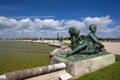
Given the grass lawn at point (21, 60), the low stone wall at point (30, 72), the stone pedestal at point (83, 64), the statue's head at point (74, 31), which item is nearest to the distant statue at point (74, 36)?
the statue's head at point (74, 31)

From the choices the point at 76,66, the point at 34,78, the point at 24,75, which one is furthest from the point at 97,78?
the point at 24,75

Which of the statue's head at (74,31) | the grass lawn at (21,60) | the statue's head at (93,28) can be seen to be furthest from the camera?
the grass lawn at (21,60)

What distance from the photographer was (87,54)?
7070 millimetres

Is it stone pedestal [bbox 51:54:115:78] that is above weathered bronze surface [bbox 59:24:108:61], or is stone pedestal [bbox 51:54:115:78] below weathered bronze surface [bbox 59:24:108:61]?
below

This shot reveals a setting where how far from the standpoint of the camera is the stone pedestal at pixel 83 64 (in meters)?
6.13

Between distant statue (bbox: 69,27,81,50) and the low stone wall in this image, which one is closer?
the low stone wall

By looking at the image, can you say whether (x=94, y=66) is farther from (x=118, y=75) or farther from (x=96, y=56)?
(x=118, y=75)

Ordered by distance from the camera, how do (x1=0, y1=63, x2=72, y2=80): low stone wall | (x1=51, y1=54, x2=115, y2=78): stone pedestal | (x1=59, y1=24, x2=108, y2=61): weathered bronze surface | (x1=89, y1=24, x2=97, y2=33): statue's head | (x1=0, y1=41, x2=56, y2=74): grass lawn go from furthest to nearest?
1. (x1=0, y1=41, x2=56, y2=74): grass lawn
2. (x1=89, y1=24, x2=97, y2=33): statue's head
3. (x1=59, y1=24, x2=108, y2=61): weathered bronze surface
4. (x1=51, y1=54, x2=115, y2=78): stone pedestal
5. (x1=0, y1=63, x2=72, y2=80): low stone wall

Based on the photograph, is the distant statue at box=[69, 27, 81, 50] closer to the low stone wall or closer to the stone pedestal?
the stone pedestal

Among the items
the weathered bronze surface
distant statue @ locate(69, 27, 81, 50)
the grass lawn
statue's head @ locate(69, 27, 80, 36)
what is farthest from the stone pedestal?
the grass lawn

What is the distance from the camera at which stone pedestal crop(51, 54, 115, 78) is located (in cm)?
613

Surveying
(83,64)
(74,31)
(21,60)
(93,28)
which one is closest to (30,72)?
(83,64)

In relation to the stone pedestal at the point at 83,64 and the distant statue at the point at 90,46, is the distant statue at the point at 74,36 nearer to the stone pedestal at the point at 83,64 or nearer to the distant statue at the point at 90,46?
the distant statue at the point at 90,46

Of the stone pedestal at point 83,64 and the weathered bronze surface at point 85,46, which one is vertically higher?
the weathered bronze surface at point 85,46
